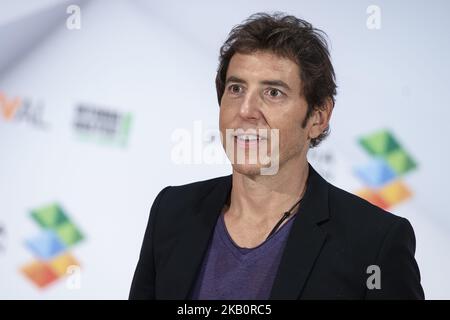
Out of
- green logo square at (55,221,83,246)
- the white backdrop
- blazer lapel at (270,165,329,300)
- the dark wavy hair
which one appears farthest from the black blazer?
green logo square at (55,221,83,246)

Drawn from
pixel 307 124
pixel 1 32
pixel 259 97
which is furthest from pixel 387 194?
pixel 1 32

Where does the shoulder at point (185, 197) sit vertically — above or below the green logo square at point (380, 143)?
below

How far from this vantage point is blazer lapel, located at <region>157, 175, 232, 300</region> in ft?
5.50

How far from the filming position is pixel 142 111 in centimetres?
246

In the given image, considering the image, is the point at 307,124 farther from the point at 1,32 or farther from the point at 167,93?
the point at 1,32

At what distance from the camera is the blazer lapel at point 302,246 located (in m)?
1.59

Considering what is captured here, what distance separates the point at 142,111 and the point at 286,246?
99 cm

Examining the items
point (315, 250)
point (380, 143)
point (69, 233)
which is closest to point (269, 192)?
point (315, 250)

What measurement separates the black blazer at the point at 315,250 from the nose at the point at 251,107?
233 mm

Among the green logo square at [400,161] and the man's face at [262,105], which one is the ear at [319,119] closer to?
the man's face at [262,105]

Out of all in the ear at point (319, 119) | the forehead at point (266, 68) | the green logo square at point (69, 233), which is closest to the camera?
the forehead at point (266, 68)

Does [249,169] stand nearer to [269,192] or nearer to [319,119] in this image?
[269,192]

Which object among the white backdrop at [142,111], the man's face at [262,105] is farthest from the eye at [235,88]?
the white backdrop at [142,111]

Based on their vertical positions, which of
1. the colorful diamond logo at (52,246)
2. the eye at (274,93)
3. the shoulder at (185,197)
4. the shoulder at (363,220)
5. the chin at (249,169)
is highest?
the eye at (274,93)
